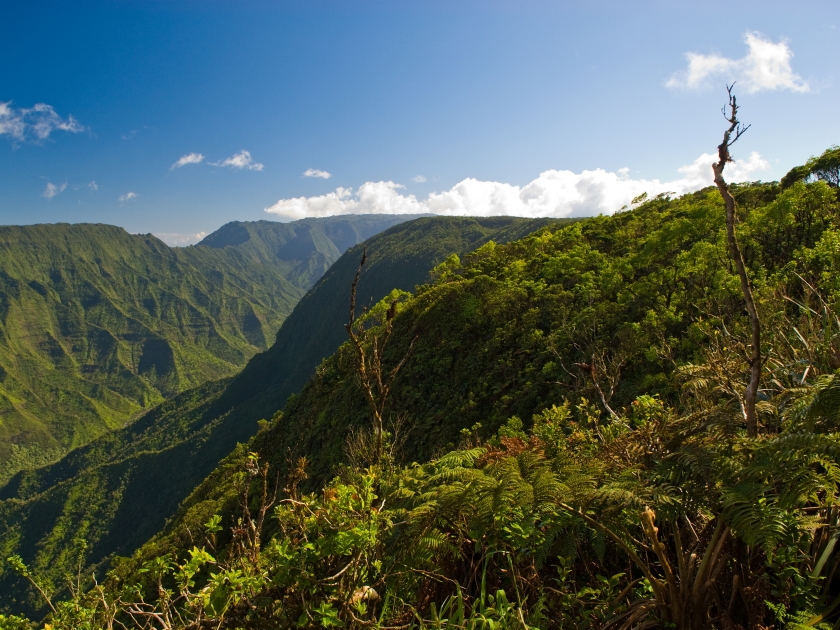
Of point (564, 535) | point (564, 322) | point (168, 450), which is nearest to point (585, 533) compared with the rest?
point (564, 535)

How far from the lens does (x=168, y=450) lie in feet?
350

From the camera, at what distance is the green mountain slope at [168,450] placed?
95.1 meters

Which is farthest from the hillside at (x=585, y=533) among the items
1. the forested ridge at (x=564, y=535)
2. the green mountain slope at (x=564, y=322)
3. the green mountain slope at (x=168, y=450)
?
the green mountain slope at (x=168, y=450)

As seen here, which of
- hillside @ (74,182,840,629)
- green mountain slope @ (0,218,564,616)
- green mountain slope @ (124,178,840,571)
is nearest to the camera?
hillside @ (74,182,840,629)

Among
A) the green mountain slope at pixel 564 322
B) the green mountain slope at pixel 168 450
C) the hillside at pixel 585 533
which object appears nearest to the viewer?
the hillside at pixel 585 533

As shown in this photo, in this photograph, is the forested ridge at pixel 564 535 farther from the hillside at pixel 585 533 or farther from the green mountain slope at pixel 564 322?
the green mountain slope at pixel 564 322

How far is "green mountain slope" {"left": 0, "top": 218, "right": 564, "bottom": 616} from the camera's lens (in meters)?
95.1

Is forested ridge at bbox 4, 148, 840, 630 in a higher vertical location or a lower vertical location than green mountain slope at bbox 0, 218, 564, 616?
higher

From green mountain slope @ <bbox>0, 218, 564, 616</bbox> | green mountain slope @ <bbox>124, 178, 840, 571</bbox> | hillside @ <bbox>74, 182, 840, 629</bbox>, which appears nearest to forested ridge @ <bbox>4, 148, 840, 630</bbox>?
hillside @ <bbox>74, 182, 840, 629</bbox>

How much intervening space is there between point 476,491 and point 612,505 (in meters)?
0.99

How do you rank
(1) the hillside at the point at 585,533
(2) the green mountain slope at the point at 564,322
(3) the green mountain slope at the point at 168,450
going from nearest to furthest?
1. (1) the hillside at the point at 585,533
2. (2) the green mountain slope at the point at 564,322
3. (3) the green mountain slope at the point at 168,450

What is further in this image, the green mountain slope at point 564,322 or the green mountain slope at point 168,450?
the green mountain slope at point 168,450

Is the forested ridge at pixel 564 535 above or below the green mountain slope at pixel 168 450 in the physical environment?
above

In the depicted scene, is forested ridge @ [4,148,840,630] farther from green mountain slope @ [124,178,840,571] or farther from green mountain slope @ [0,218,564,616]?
green mountain slope @ [0,218,564,616]
